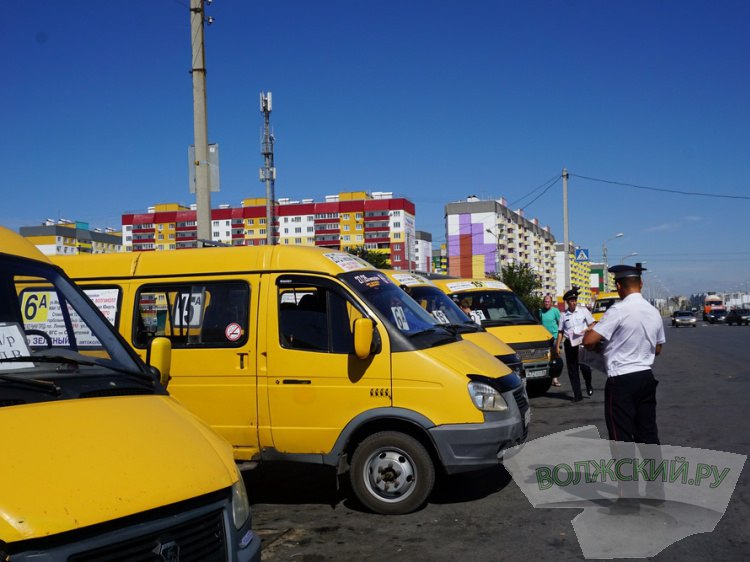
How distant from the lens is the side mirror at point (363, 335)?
587 centimetres

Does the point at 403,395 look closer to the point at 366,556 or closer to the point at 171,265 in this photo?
the point at 366,556

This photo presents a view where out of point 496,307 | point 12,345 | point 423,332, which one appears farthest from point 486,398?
point 496,307

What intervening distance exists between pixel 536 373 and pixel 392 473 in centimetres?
773

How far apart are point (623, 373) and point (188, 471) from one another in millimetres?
3891

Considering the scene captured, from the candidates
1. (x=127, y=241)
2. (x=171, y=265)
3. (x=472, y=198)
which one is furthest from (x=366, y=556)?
(x=472, y=198)

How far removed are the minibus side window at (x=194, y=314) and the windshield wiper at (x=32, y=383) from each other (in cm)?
342

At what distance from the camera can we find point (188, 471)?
2971mm

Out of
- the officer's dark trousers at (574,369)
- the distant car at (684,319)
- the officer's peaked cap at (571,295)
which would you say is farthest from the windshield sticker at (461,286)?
the distant car at (684,319)

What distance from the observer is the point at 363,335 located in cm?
587

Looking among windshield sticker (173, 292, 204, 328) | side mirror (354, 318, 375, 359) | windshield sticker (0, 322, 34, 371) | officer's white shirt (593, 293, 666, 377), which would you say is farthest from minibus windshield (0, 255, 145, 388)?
officer's white shirt (593, 293, 666, 377)

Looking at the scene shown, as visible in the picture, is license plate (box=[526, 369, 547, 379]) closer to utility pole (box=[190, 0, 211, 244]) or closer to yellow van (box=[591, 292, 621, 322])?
utility pole (box=[190, 0, 211, 244])

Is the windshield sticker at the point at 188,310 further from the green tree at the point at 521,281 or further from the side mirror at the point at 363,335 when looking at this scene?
the green tree at the point at 521,281

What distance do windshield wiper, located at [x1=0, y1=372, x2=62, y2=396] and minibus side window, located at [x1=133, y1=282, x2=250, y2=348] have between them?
3419 mm

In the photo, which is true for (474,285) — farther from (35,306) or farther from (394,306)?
(35,306)
